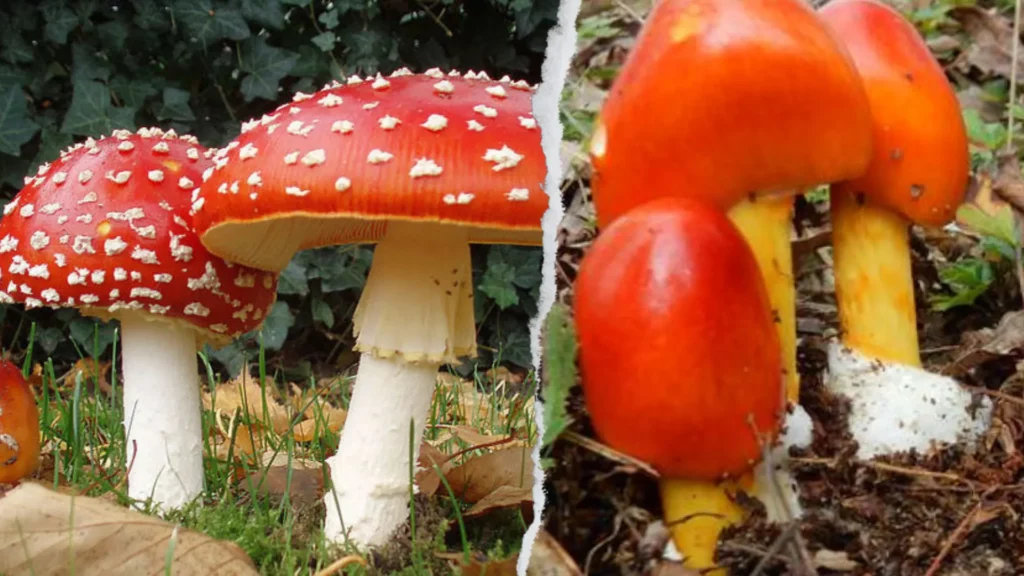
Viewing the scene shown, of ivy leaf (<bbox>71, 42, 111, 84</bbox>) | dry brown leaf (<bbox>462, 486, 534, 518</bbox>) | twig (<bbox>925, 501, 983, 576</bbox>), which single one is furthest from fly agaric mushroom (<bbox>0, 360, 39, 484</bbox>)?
twig (<bbox>925, 501, 983, 576</bbox>)

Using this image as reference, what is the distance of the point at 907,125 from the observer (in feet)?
1.79

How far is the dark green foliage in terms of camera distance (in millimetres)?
1773

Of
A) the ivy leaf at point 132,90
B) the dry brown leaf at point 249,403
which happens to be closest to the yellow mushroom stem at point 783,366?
the dry brown leaf at point 249,403

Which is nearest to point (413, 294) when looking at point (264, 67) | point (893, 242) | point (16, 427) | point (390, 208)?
point (390, 208)

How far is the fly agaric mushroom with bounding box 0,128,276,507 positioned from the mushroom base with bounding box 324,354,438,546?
247mm

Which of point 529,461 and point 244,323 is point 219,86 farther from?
point 529,461

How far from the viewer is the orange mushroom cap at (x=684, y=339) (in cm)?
53

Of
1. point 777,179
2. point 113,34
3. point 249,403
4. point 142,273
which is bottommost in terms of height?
point 249,403

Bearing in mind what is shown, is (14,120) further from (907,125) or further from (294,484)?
(907,125)

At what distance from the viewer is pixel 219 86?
2008 mm

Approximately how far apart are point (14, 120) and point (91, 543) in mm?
1301

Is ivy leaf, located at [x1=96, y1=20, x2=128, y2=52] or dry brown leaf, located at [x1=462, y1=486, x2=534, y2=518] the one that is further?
ivy leaf, located at [x1=96, y1=20, x2=128, y2=52]

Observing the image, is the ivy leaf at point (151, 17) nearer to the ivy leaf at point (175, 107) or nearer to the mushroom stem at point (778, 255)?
the ivy leaf at point (175, 107)

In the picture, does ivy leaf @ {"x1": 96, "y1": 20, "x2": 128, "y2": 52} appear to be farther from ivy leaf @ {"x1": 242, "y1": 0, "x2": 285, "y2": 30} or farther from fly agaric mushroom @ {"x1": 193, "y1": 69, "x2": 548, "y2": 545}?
fly agaric mushroom @ {"x1": 193, "y1": 69, "x2": 548, "y2": 545}
